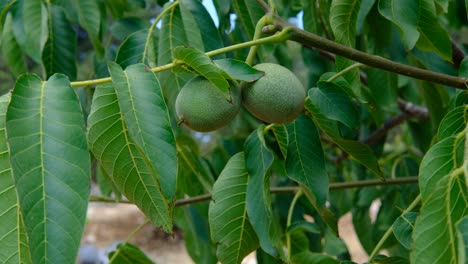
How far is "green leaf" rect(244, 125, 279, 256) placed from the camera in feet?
3.47

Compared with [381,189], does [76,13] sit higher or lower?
higher

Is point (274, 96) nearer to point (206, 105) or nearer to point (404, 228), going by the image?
point (206, 105)

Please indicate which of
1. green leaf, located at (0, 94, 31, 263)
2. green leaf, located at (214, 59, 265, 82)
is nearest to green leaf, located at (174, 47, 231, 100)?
green leaf, located at (214, 59, 265, 82)

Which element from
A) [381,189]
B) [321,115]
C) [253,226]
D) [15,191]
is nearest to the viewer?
[15,191]

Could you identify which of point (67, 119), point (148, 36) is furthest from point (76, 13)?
point (67, 119)

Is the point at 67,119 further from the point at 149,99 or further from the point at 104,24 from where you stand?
the point at 104,24

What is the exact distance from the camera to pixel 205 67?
908mm

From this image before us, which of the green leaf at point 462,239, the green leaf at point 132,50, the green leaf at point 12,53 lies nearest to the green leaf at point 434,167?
the green leaf at point 462,239

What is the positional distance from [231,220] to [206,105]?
257 mm

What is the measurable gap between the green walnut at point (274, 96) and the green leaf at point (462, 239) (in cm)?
34

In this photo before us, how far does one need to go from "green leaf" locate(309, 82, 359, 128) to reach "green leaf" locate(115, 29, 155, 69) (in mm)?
414

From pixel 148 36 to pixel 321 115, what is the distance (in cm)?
44

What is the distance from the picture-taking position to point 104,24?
5.70ft

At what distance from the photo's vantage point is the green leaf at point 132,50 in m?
1.37
